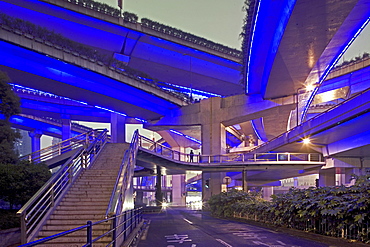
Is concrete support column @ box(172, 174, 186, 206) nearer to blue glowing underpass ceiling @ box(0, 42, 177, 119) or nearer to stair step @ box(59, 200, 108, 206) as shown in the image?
blue glowing underpass ceiling @ box(0, 42, 177, 119)

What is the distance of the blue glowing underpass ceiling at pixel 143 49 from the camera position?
128 feet

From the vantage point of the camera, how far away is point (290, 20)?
1891 centimetres

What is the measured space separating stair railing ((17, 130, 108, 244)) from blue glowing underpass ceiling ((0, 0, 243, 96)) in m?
23.6

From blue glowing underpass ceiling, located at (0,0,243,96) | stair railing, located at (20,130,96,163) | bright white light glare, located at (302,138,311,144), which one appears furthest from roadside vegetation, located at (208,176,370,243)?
blue glowing underpass ceiling, located at (0,0,243,96)

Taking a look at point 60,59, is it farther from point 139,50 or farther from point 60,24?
point 139,50

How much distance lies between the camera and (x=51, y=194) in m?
12.1

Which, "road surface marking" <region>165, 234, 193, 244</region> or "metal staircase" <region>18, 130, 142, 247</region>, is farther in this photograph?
"road surface marking" <region>165, 234, 193, 244</region>

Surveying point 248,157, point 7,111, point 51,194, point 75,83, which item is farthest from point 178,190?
point 51,194

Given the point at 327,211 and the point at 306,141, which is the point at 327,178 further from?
the point at 327,211

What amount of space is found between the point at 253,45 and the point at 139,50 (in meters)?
23.8

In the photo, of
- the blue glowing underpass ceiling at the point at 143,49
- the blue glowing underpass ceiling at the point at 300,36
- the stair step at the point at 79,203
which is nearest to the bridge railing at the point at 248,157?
the blue glowing underpass ceiling at the point at 300,36

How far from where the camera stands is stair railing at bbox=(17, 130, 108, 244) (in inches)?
395

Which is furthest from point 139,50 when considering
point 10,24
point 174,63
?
point 10,24

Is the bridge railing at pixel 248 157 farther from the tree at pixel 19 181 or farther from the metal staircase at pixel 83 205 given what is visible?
the tree at pixel 19 181
